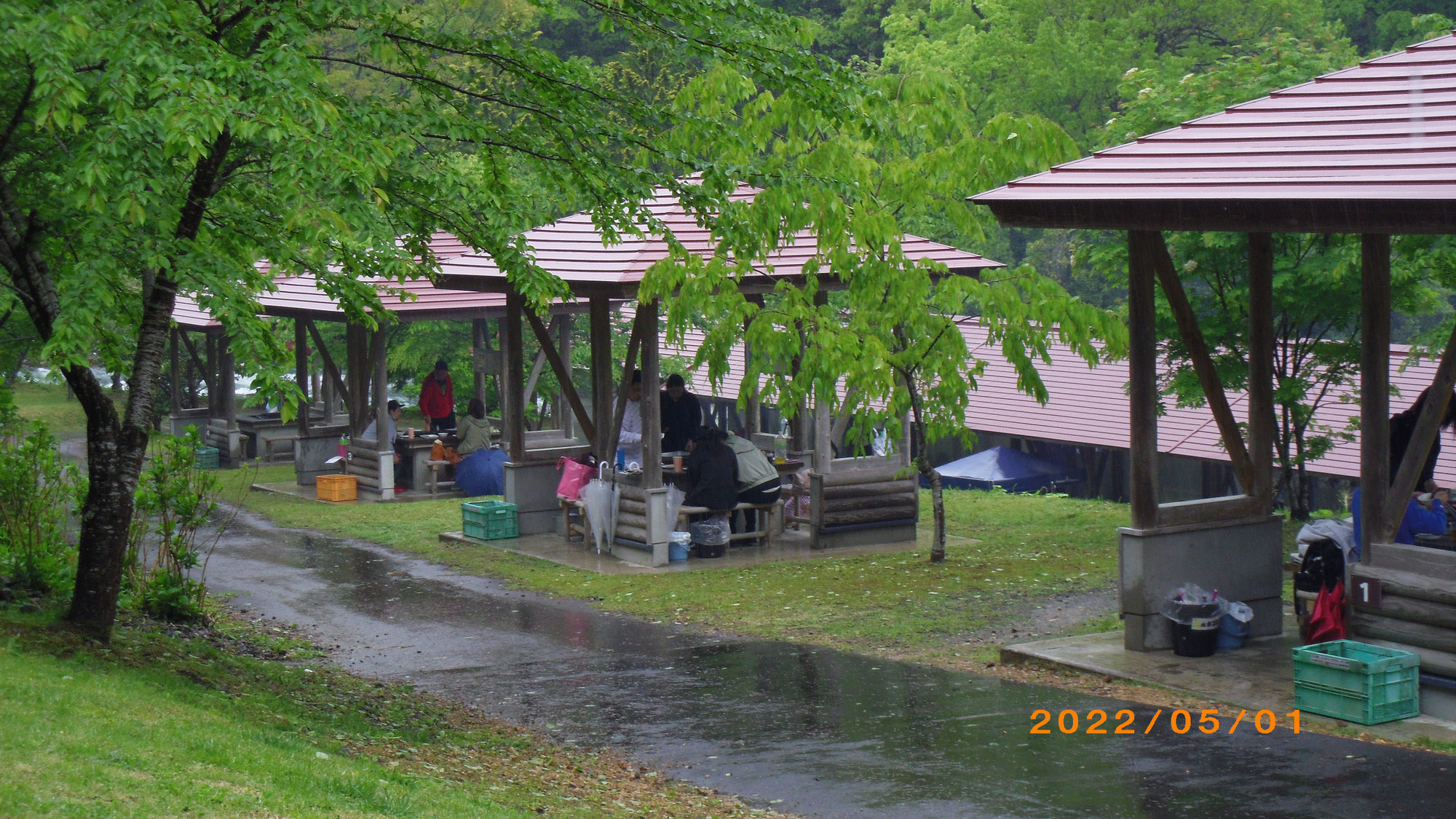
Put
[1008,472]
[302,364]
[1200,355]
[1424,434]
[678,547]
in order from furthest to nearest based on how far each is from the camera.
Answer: [1008,472] < [302,364] < [678,547] < [1200,355] < [1424,434]

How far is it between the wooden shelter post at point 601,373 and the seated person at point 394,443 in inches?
257

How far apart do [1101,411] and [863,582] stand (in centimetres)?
1676

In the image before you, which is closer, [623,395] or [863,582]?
[863,582]

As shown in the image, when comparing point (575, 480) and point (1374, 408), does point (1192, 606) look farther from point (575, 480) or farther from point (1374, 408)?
point (575, 480)

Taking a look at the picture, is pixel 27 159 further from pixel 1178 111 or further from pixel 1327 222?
pixel 1178 111

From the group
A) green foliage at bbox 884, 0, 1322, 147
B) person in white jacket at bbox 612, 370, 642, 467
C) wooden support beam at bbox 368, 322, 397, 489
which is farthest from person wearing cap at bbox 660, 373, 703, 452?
green foliage at bbox 884, 0, 1322, 147

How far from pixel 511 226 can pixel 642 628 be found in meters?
3.84

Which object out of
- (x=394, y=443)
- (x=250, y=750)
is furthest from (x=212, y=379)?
(x=250, y=750)

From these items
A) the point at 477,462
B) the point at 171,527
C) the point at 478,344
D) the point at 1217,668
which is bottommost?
the point at 1217,668

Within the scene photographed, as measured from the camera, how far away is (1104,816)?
249 inches

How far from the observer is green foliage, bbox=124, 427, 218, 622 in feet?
35.0

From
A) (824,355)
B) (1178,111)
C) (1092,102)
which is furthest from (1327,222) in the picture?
(1092,102)

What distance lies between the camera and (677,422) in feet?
54.8
